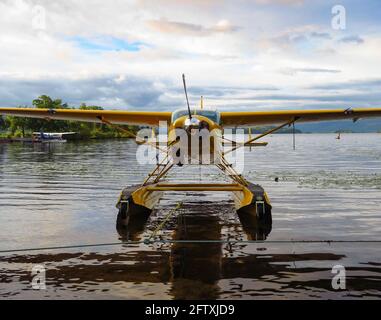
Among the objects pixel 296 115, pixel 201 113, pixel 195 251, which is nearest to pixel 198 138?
pixel 201 113

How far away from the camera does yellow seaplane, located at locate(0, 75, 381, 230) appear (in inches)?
404

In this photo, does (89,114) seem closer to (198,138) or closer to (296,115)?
(198,138)

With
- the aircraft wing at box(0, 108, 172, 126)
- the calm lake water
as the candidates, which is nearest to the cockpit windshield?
the aircraft wing at box(0, 108, 172, 126)

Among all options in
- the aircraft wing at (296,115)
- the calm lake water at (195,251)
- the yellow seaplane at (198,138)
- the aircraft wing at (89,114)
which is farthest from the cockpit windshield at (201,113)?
the calm lake water at (195,251)

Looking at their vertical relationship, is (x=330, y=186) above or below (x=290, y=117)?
below

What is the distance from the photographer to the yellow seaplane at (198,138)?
1027 centimetres

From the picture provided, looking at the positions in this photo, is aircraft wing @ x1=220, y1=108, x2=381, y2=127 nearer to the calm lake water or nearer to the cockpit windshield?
the cockpit windshield

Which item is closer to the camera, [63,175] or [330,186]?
[330,186]

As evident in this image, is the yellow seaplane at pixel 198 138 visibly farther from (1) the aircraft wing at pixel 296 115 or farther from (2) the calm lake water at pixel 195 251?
(2) the calm lake water at pixel 195 251

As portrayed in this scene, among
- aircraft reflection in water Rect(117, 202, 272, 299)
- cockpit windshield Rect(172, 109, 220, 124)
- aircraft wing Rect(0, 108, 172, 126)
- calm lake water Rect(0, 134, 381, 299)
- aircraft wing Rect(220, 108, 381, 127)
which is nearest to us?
calm lake water Rect(0, 134, 381, 299)
